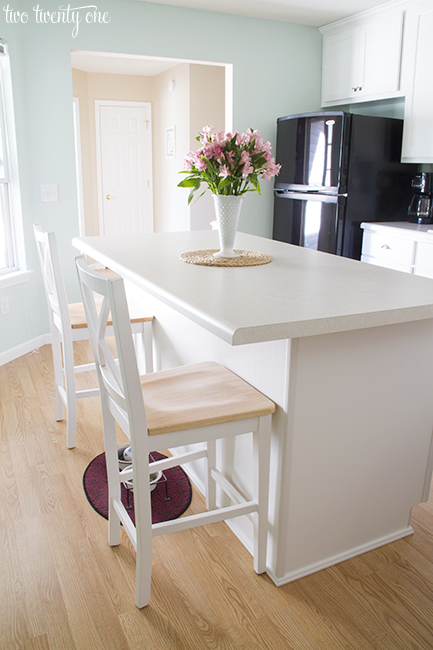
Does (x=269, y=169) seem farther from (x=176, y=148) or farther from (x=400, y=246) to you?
(x=176, y=148)

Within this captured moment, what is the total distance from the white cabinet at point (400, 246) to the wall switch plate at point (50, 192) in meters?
2.25

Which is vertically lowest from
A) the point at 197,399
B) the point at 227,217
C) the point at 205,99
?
the point at 197,399

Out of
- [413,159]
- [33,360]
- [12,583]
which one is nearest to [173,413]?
[12,583]

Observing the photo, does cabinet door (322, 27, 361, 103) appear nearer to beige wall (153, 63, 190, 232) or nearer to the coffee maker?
the coffee maker

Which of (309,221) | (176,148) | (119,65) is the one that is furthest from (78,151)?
(309,221)

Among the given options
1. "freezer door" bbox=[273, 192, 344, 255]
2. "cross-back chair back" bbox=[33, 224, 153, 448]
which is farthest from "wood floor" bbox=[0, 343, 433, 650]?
"freezer door" bbox=[273, 192, 344, 255]

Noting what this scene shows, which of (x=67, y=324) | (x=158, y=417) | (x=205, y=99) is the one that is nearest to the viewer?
(x=158, y=417)

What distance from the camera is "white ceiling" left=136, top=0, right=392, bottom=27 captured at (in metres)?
3.66

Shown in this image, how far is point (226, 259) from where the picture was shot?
203cm

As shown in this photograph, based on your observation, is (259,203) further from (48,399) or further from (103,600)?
(103,600)

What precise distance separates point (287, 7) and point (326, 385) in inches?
134

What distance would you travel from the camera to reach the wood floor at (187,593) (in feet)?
4.65

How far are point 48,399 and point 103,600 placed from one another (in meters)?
1.58

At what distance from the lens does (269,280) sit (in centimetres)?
171
